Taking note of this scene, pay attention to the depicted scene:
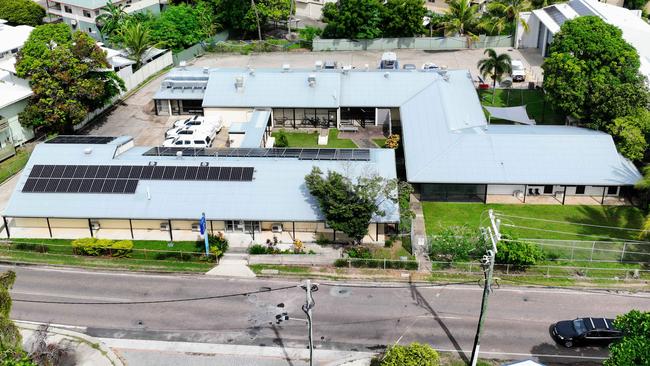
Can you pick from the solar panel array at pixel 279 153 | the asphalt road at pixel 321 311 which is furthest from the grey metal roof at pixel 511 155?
the asphalt road at pixel 321 311

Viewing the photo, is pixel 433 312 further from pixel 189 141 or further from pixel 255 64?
pixel 255 64

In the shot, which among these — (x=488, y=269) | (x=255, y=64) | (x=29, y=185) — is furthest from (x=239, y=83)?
(x=488, y=269)

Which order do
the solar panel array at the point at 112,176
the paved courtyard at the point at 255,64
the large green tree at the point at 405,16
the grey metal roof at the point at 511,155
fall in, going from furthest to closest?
the large green tree at the point at 405,16
the paved courtyard at the point at 255,64
the grey metal roof at the point at 511,155
the solar panel array at the point at 112,176

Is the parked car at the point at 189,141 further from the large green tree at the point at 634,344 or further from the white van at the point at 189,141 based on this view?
the large green tree at the point at 634,344

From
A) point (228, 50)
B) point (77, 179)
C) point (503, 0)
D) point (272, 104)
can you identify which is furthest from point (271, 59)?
point (77, 179)

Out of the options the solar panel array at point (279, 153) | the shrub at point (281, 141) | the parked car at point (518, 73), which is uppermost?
the parked car at point (518, 73)

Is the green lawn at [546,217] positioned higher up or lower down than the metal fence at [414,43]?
lower down
